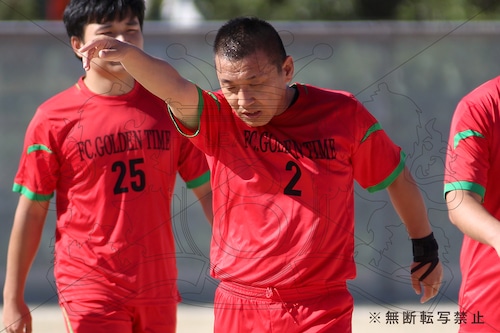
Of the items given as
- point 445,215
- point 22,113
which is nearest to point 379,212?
point 445,215

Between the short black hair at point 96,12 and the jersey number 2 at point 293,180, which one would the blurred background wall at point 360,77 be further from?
the jersey number 2 at point 293,180

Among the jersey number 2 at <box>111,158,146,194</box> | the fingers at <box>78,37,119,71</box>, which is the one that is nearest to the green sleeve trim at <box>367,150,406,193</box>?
the jersey number 2 at <box>111,158,146,194</box>

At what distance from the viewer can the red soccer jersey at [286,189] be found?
11.4ft

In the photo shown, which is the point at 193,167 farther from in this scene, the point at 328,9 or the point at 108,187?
the point at 328,9

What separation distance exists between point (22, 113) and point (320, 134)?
5379 millimetres

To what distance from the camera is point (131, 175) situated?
13.9ft

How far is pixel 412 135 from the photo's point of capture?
828cm

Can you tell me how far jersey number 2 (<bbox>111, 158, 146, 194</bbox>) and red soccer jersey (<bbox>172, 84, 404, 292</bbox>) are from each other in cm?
68

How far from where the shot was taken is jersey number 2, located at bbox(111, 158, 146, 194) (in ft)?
13.8

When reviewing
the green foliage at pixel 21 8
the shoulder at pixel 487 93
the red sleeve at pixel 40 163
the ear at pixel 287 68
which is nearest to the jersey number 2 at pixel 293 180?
the ear at pixel 287 68

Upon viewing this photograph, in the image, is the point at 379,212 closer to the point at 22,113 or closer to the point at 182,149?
the point at 22,113

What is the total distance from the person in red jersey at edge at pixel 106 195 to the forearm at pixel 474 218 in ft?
4.52

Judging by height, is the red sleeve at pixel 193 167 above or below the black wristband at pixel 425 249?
above

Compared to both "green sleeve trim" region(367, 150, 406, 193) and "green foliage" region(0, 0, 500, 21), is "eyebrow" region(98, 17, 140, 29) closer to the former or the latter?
"green sleeve trim" region(367, 150, 406, 193)
